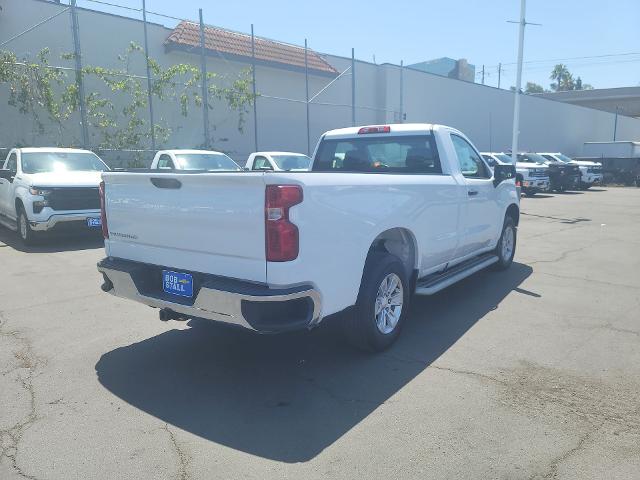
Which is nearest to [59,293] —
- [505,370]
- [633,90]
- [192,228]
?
[192,228]

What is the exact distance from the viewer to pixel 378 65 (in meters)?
26.5

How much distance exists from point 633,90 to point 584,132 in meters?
6.91

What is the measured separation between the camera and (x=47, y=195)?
31.1 ft

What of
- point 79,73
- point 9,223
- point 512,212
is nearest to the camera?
point 512,212

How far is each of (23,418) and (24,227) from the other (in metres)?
7.47

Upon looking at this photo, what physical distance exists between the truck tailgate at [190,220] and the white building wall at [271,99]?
13.9m

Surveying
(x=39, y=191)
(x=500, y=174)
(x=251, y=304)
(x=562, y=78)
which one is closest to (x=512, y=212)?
(x=500, y=174)

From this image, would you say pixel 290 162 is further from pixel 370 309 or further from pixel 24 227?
pixel 370 309

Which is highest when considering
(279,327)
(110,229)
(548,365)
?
(110,229)

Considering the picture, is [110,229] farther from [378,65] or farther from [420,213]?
[378,65]

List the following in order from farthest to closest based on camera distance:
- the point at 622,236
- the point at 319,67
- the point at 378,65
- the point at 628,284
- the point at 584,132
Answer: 1. the point at 584,132
2. the point at 378,65
3. the point at 319,67
4. the point at 622,236
5. the point at 628,284

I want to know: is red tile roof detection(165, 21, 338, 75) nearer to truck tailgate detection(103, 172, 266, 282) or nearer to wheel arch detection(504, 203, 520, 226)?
wheel arch detection(504, 203, 520, 226)

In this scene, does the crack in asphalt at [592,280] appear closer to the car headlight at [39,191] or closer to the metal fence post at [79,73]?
the car headlight at [39,191]

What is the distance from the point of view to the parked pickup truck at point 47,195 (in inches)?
372
